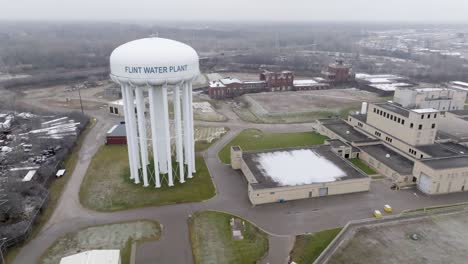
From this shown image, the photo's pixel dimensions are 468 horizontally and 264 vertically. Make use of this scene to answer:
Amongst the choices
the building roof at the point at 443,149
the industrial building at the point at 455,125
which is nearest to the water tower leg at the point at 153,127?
the building roof at the point at 443,149

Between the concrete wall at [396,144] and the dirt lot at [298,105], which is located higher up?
the concrete wall at [396,144]

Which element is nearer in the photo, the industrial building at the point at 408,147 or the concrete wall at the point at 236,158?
the industrial building at the point at 408,147

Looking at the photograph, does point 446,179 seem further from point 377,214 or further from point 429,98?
point 429,98

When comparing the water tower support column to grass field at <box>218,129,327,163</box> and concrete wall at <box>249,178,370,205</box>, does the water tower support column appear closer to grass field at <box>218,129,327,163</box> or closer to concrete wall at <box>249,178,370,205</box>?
grass field at <box>218,129,327,163</box>

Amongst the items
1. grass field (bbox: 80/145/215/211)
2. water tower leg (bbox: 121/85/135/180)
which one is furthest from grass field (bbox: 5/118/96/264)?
water tower leg (bbox: 121/85/135/180)

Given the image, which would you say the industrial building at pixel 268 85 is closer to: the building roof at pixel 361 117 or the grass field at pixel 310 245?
the building roof at pixel 361 117

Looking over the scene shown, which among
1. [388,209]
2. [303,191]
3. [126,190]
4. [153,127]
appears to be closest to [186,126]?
[153,127]

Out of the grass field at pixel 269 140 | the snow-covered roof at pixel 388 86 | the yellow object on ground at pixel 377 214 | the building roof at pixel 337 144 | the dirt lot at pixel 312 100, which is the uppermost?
the building roof at pixel 337 144

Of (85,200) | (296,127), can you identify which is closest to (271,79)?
(296,127)

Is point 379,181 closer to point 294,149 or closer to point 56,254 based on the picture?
point 294,149
